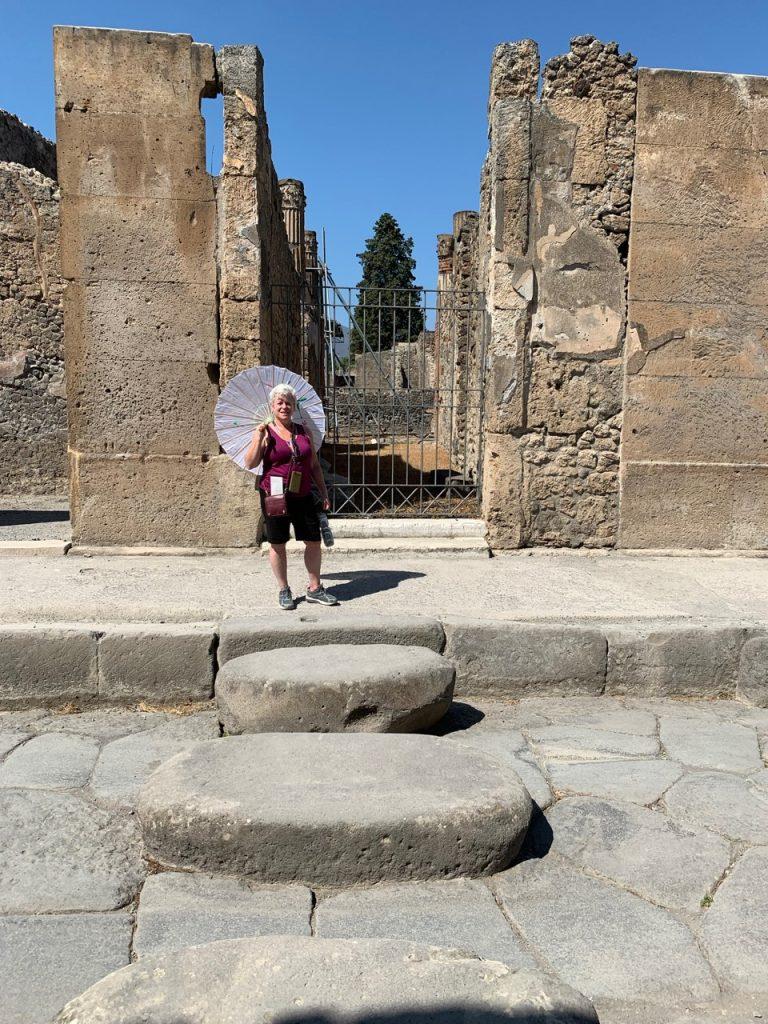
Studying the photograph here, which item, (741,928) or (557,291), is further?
(557,291)

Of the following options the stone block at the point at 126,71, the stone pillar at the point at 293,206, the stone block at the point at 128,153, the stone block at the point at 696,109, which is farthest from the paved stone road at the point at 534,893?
the stone pillar at the point at 293,206

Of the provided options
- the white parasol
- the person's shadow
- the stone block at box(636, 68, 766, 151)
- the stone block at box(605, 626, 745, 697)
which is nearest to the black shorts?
the white parasol

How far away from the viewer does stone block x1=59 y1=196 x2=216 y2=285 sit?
539 cm

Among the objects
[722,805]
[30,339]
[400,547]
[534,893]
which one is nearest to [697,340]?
[400,547]

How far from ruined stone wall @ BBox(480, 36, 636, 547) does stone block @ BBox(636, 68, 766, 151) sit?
141 millimetres

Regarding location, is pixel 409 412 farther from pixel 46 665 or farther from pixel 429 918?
pixel 429 918

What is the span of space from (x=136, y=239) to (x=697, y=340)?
4.14 metres

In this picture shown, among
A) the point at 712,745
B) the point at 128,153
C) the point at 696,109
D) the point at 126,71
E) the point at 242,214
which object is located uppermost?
the point at 126,71

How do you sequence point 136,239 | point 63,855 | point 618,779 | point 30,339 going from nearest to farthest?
point 63,855 → point 618,779 → point 136,239 → point 30,339

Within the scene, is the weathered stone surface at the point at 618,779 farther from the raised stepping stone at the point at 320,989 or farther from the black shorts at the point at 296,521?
the black shorts at the point at 296,521

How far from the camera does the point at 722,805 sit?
9.29ft

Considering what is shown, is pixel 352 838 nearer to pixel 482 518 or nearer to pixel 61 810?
Result: pixel 61 810

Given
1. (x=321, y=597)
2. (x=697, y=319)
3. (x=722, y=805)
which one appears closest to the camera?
(x=722, y=805)

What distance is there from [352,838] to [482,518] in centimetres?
401
